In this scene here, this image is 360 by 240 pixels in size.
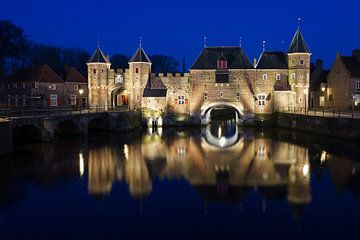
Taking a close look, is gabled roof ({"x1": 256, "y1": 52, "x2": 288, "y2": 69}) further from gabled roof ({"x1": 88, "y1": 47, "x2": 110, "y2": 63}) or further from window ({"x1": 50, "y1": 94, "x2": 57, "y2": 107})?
window ({"x1": 50, "y1": 94, "x2": 57, "y2": 107})

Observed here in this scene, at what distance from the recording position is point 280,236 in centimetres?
1036

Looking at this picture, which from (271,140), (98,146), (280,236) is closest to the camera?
(280,236)

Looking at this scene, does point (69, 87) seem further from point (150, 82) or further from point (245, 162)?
point (245, 162)

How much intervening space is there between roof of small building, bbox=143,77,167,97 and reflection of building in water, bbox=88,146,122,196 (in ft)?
49.9

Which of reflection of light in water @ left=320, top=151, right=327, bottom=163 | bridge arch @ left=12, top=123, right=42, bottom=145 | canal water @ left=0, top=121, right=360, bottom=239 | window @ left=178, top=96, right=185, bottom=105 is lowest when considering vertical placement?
canal water @ left=0, top=121, right=360, bottom=239

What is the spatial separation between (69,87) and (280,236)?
121ft

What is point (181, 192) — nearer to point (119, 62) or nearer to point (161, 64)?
point (119, 62)

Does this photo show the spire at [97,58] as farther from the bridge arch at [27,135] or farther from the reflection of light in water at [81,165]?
the reflection of light in water at [81,165]

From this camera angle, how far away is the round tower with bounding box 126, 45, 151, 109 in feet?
129

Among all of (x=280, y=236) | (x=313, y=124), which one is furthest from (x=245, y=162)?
(x=313, y=124)

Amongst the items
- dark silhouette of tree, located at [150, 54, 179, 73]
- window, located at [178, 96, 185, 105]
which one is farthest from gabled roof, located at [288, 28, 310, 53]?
dark silhouette of tree, located at [150, 54, 179, 73]

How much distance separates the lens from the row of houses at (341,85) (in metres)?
37.1

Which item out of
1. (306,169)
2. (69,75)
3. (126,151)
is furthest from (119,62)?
(306,169)

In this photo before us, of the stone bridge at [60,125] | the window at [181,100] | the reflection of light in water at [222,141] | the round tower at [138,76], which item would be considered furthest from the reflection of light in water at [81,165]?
the window at [181,100]
